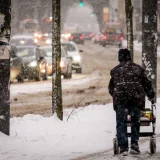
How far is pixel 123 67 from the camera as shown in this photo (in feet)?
31.2

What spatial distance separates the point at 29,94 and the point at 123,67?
1223cm

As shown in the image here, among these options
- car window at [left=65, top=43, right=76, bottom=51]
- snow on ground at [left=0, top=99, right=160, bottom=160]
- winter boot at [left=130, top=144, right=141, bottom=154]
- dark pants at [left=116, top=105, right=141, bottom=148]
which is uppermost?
car window at [left=65, top=43, right=76, bottom=51]

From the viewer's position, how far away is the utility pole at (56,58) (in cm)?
1273

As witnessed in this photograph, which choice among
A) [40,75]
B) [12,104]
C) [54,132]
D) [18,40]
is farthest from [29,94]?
[18,40]

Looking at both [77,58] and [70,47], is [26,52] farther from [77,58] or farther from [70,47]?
[70,47]

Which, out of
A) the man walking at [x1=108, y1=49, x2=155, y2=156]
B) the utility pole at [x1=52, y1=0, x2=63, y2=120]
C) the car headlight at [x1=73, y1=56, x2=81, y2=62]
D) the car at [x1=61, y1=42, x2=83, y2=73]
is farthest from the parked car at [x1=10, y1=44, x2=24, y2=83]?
the man walking at [x1=108, y1=49, x2=155, y2=156]

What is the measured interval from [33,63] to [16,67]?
1.26 meters

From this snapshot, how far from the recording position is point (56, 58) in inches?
508

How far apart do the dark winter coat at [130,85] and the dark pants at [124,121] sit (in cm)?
9

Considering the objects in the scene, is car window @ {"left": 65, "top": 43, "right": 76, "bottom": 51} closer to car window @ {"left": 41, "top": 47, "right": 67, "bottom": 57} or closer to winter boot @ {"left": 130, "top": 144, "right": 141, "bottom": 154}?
car window @ {"left": 41, "top": 47, "right": 67, "bottom": 57}

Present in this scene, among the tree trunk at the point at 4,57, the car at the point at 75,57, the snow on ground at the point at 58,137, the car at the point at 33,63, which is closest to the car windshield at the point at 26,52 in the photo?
the car at the point at 33,63

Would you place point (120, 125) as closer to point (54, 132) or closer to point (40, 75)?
point (54, 132)

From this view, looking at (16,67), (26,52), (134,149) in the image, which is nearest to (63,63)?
(26,52)

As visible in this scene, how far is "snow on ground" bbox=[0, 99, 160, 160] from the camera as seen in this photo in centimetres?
1023
